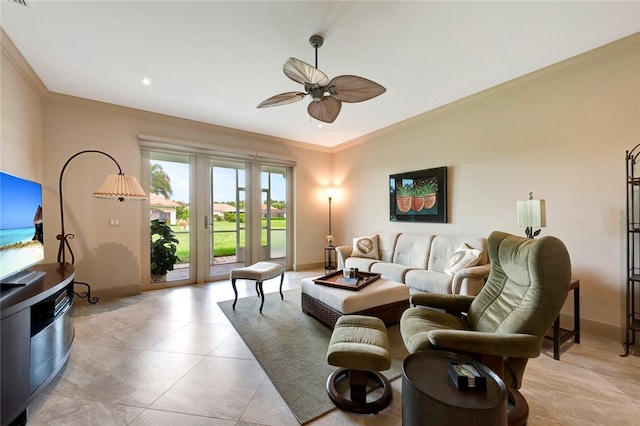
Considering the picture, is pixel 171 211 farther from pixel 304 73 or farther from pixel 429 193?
pixel 429 193

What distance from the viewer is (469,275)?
2.82 meters

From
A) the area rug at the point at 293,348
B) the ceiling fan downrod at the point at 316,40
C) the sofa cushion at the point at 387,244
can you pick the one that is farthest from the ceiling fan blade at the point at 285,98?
the sofa cushion at the point at 387,244

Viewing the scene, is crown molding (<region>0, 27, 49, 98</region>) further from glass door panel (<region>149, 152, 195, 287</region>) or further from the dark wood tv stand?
the dark wood tv stand

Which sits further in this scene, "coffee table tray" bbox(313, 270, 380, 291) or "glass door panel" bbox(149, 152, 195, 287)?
"glass door panel" bbox(149, 152, 195, 287)

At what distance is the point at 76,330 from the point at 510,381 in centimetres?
398

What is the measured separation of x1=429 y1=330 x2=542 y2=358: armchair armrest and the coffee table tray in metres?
1.31

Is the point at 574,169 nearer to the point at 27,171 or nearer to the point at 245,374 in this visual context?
the point at 245,374

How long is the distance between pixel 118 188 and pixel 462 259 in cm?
451

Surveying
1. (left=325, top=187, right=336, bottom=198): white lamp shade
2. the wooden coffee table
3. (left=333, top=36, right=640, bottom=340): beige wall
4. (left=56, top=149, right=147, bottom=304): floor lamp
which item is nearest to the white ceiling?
(left=333, top=36, right=640, bottom=340): beige wall

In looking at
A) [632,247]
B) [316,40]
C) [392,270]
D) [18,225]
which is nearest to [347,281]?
[392,270]

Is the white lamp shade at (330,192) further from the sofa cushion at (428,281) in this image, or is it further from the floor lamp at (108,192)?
the floor lamp at (108,192)

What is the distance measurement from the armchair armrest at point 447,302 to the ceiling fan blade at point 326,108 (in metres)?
1.96

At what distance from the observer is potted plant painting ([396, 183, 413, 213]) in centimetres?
447

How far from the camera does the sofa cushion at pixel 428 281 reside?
307 centimetres
